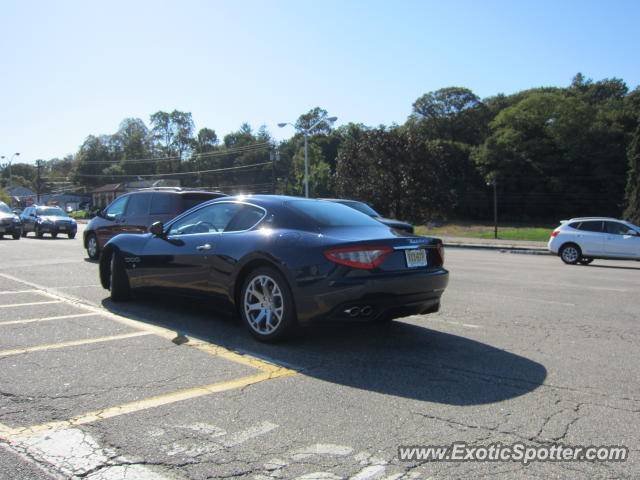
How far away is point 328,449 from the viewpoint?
A: 296 cm

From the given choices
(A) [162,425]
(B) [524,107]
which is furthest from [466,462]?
(B) [524,107]

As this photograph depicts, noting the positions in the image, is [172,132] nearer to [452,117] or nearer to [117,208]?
[452,117]

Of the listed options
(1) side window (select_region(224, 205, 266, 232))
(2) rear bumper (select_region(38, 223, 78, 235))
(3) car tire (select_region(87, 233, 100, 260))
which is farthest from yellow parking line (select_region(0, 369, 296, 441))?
(2) rear bumper (select_region(38, 223, 78, 235))

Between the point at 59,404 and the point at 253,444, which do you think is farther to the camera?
the point at 59,404

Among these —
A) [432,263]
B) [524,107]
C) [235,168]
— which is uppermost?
[524,107]

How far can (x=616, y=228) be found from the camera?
17750 millimetres

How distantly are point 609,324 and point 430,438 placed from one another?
4494 millimetres

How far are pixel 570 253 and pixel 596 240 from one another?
889 mm

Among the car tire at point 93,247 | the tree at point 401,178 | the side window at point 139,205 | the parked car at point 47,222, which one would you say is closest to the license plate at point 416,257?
the side window at point 139,205

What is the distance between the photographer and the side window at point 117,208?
1265 centimetres

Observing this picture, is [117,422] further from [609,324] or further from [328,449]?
[609,324]

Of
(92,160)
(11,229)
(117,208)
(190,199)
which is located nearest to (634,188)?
(190,199)

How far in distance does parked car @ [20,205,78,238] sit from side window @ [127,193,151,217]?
14.1 m

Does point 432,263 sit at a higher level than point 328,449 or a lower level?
higher
